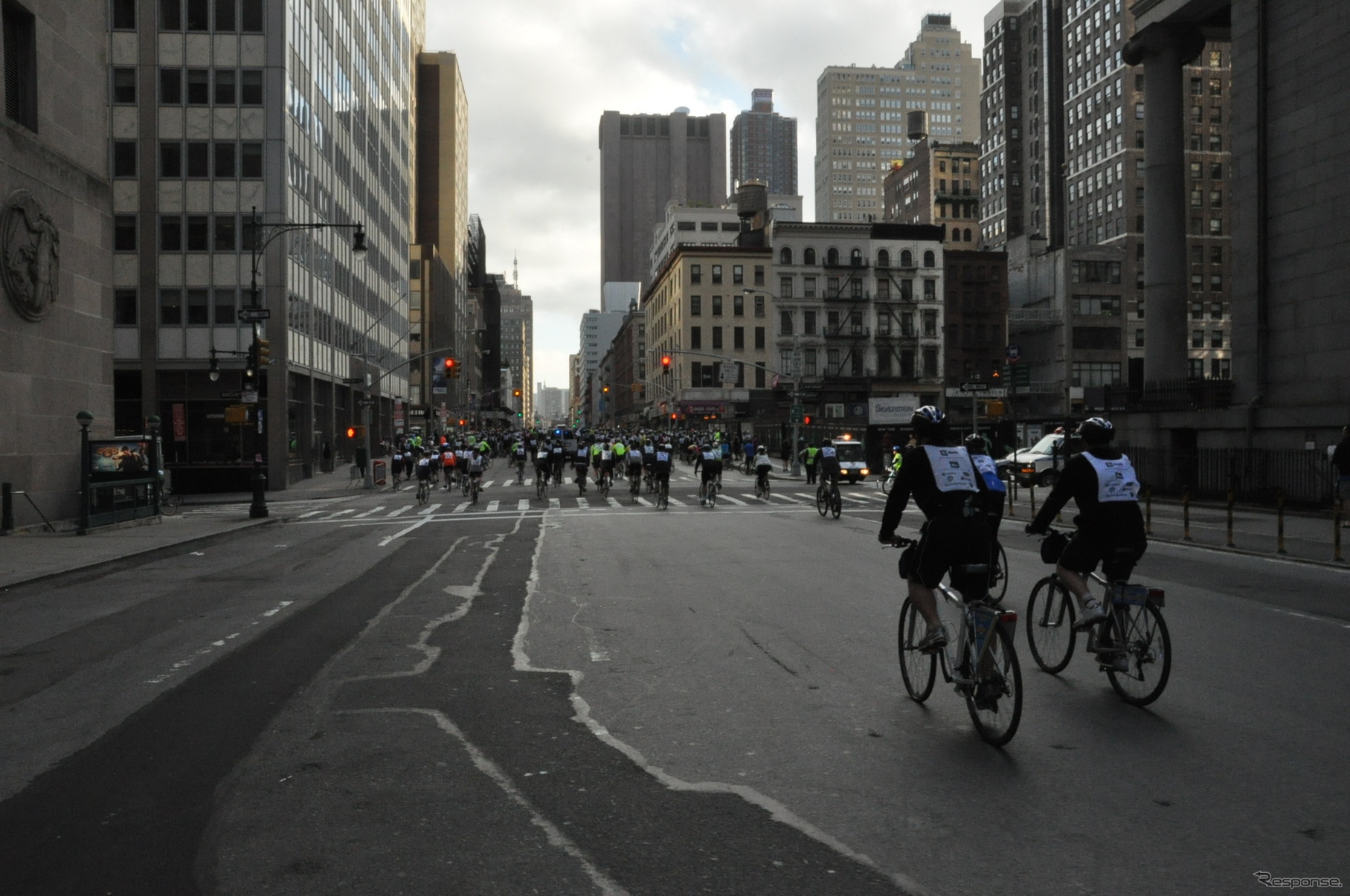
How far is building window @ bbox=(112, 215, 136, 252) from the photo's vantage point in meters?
43.4

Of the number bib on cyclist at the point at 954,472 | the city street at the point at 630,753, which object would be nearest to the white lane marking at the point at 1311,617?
the city street at the point at 630,753

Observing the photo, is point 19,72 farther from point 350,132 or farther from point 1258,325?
point 350,132

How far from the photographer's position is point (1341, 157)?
88.2ft

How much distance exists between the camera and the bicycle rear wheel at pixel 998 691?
590 cm

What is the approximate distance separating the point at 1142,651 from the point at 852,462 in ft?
119

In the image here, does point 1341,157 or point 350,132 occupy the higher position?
point 350,132

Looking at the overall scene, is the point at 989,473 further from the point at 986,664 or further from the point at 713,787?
the point at 713,787

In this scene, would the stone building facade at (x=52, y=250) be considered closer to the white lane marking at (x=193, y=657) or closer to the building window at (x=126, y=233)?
the white lane marking at (x=193, y=657)

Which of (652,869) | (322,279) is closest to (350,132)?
(322,279)

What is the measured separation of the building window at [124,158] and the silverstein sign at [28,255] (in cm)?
2214

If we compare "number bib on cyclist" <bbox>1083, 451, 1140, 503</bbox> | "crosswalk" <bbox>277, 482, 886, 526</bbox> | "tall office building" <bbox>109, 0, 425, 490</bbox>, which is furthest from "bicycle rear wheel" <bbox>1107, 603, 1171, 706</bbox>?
"tall office building" <bbox>109, 0, 425, 490</bbox>

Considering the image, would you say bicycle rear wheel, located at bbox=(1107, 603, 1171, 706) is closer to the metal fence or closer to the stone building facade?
the metal fence

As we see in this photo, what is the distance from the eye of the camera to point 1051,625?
798 cm

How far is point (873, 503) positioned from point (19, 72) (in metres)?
24.3
